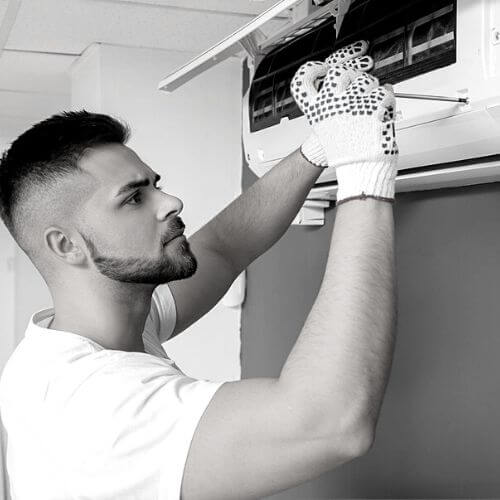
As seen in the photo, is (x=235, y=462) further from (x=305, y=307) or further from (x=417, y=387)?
(x=305, y=307)

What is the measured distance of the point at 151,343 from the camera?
150 centimetres

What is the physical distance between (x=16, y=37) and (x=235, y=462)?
52.9 inches

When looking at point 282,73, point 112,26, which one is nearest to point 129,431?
point 282,73

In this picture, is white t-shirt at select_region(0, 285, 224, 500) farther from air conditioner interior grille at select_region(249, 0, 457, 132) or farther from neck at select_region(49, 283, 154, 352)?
air conditioner interior grille at select_region(249, 0, 457, 132)

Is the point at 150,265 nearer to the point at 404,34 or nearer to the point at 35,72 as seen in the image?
the point at 404,34

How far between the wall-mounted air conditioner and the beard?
372 millimetres

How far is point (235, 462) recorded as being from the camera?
97 cm

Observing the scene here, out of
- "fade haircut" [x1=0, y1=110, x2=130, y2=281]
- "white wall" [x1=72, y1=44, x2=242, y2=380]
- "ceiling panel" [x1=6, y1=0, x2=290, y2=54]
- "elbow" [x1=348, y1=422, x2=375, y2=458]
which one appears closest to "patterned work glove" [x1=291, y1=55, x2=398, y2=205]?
"elbow" [x1=348, y1=422, x2=375, y2=458]

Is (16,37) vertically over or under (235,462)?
over

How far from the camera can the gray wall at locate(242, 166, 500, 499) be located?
1461 mm

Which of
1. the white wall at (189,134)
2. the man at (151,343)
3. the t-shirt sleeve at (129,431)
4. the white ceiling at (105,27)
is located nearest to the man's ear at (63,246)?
the man at (151,343)

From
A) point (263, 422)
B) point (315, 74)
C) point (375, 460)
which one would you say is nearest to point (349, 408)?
point (263, 422)

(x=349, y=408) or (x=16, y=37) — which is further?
(x=16, y=37)

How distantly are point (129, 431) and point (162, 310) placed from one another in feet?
1.96
